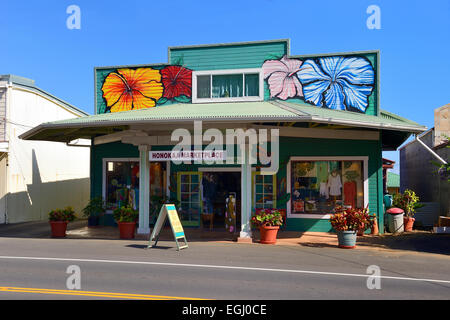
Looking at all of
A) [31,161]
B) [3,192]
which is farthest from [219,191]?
[3,192]

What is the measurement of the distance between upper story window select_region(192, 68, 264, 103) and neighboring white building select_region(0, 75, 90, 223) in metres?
5.57

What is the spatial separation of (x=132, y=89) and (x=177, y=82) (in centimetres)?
197

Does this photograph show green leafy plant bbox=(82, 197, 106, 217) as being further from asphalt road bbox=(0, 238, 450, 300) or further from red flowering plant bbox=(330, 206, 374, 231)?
red flowering plant bbox=(330, 206, 374, 231)

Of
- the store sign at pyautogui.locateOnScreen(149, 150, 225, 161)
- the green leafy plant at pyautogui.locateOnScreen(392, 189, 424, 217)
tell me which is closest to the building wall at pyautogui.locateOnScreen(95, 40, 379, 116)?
the green leafy plant at pyautogui.locateOnScreen(392, 189, 424, 217)

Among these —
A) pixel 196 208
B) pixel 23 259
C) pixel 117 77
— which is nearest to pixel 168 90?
pixel 117 77

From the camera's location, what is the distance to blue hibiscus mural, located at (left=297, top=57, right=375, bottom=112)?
14.9 m

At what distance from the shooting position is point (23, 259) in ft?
31.2

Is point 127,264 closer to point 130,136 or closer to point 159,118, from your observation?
point 159,118

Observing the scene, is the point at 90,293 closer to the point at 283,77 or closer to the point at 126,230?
the point at 126,230

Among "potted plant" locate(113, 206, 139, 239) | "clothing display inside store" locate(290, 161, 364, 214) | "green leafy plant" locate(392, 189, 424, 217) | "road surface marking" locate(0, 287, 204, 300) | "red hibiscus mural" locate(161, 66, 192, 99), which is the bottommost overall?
"road surface marking" locate(0, 287, 204, 300)

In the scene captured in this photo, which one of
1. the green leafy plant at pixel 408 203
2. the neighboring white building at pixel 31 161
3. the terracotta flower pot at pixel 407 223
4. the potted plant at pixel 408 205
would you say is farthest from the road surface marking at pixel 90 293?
the green leafy plant at pixel 408 203

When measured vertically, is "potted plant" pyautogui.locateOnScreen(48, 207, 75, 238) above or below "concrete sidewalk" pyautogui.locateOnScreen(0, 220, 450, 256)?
above

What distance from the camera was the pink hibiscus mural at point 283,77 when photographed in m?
15.5
